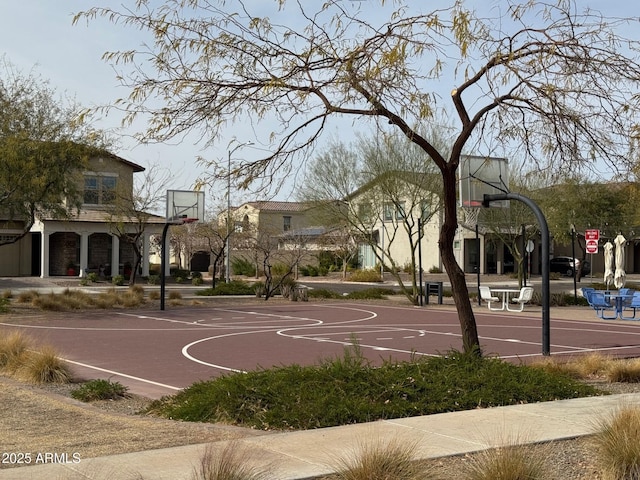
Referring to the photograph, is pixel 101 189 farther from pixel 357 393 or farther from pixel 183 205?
pixel 357 393

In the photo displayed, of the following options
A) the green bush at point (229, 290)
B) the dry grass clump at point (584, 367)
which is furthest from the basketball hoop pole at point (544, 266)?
the green bush at point (229, 290)

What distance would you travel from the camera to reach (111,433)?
8547 millimetres

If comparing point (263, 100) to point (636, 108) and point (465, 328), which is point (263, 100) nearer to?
point (465, 328)

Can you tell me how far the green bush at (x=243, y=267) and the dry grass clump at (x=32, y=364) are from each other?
51.8 meters

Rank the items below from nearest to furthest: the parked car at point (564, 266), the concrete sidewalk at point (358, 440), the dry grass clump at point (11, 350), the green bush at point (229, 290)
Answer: the concrete sidewalk at point (358, 440), the dry grass clump at point (11, 350), the green bush at point (229, 290), the parked car at point (564, 266)

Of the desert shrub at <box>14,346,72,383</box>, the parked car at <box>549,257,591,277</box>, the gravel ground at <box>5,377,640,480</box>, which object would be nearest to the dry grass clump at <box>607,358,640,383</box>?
the gravel ground at <box>5,377,640,480</box>

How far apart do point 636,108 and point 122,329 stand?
15.3 metres

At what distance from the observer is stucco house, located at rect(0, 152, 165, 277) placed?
48844 mm

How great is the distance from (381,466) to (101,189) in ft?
145

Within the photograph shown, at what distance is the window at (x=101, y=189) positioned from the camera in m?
47.8

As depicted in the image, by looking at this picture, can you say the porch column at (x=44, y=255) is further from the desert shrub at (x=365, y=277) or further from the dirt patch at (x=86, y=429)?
the dirt patch at (x=86, y=429)

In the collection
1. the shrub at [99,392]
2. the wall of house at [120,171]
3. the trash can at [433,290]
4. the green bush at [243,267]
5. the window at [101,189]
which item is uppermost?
the wall of house at [120,171]

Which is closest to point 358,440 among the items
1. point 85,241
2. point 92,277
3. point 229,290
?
point 229,290

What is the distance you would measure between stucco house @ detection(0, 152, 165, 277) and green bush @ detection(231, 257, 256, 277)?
13.0m
